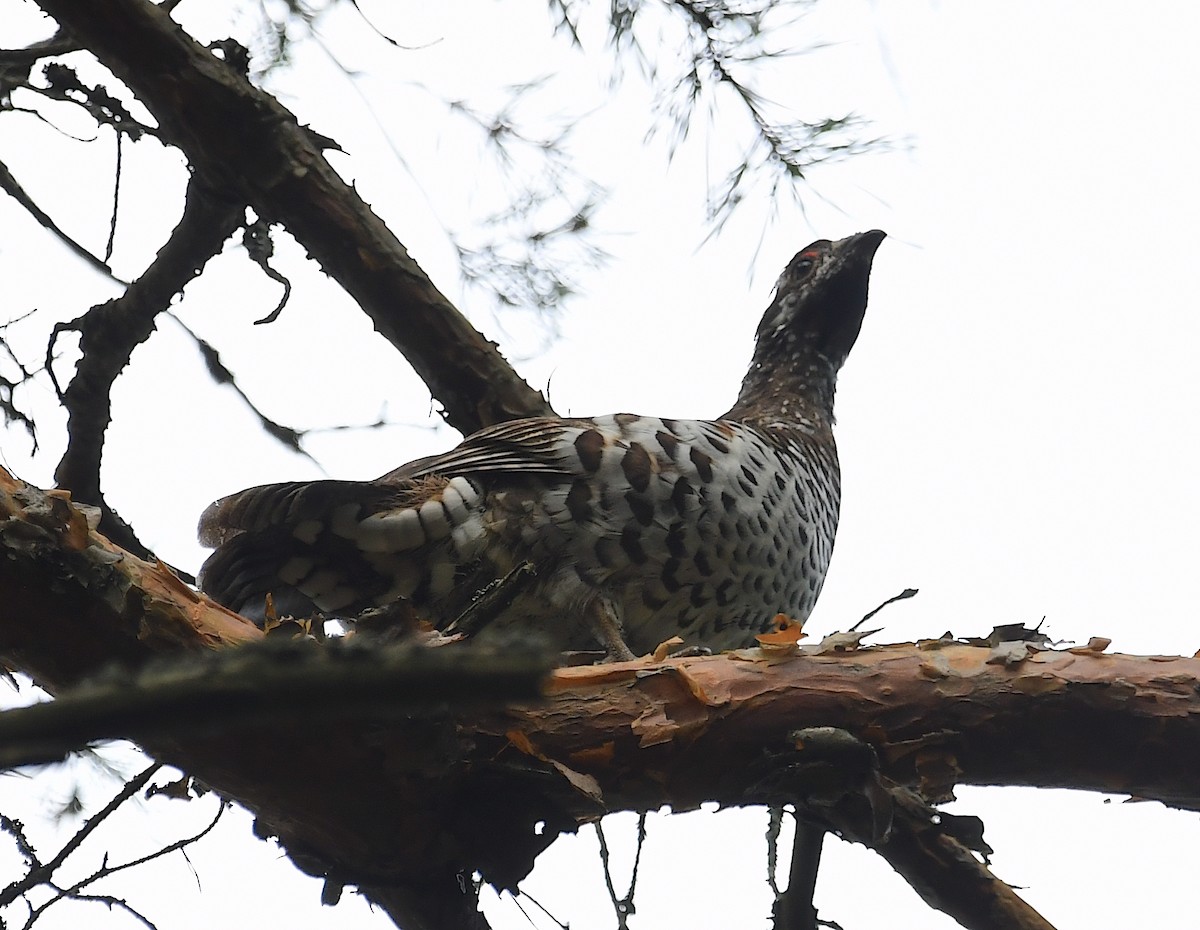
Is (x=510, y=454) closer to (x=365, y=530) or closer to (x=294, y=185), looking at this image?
(x=365, y=530)

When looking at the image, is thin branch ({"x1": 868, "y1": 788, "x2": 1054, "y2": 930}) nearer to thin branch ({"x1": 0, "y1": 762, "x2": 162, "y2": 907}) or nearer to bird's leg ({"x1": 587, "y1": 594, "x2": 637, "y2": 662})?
bird's leg ({"x1": 587, "y1": 594, "x2": 637, "y2": 662})

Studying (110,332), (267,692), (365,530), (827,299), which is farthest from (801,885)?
(827,299)

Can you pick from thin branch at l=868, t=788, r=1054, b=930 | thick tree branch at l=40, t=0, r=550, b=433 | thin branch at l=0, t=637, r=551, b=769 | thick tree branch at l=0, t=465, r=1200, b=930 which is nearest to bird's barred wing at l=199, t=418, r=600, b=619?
thick tree branch at l=40, t=0, r=550, b=433

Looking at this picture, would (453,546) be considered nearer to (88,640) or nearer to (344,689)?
(88,640)

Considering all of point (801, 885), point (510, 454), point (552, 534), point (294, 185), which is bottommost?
point (801, 885)

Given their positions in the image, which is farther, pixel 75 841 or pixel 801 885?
pixel 801 885

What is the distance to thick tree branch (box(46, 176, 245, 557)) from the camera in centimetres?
304

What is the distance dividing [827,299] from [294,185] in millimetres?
2279

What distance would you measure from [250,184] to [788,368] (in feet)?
7.42

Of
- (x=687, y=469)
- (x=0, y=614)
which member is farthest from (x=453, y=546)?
(x=0, y=614)

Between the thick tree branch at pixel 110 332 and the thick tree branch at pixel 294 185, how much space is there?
0.45 feet

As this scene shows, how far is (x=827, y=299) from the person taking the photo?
473cm

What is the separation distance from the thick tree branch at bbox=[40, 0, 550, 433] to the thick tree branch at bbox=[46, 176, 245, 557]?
0.14m

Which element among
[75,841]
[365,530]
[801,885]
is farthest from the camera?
[365,530]
